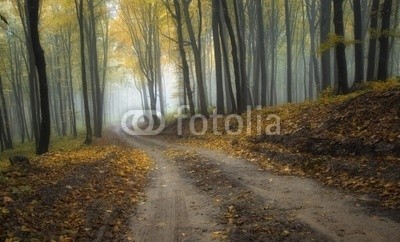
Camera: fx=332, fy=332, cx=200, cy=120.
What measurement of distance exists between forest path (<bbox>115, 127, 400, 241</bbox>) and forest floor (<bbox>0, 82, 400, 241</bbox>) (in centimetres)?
2

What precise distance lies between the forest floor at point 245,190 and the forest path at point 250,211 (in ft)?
0.07

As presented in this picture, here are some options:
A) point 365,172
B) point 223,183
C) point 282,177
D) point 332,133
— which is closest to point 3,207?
point 223,183

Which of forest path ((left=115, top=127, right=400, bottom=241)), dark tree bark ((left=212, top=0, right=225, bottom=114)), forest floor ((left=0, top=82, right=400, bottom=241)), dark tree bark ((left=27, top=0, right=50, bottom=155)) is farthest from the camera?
dark tree bark ((left=212, top=0, right=225, bottom=114))

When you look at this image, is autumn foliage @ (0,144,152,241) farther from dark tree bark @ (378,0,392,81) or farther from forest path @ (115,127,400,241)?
dark tree bark @ (378,0,392,81)

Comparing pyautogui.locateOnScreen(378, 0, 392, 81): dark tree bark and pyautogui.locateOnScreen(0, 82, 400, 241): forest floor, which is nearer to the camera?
pyautogui.locateOnScreen(0, 82, 400, 241): forest floor

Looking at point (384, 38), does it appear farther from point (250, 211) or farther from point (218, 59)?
point (250, 211)

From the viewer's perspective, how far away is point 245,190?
26.9 ft

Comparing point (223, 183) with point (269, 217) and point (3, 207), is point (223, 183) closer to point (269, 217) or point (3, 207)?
point (269, 217)

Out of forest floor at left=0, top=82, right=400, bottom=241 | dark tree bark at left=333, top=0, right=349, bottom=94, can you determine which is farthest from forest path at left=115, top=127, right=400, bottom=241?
dark tree bark at left=333, top=0, right=349, bottom=94

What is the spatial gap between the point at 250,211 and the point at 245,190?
1.53 m

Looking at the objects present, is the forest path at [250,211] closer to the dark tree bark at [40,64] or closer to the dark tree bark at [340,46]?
the dark tree bark at [40,64]

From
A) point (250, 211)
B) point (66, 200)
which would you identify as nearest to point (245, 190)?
point (250, 211)

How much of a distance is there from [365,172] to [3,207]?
760 cm

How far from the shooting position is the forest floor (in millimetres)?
5781
